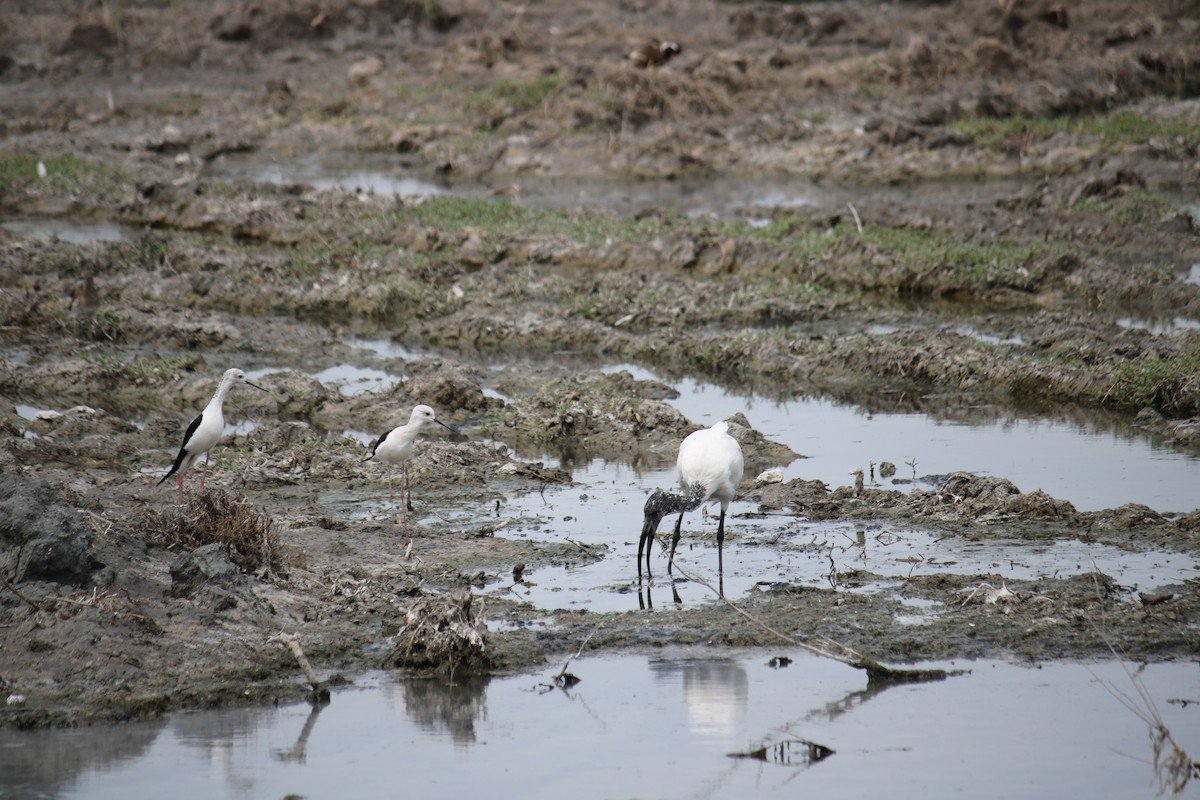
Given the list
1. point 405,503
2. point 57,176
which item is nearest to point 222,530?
point 405,503

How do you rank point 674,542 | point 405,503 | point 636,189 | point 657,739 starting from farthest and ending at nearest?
point 636,189 < point 405,503 < point 674,542 < point 657,739

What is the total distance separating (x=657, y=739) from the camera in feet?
22.1

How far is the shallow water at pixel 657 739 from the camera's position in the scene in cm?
624

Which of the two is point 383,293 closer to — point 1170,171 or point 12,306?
point 12,306

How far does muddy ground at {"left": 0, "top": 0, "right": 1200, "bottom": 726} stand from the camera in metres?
7.71

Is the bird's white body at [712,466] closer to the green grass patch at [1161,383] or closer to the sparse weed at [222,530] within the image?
the sparse weed at [222,530]

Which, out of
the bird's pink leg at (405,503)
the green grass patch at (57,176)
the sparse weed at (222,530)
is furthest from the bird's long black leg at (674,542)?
the green grass patch at (57,176)

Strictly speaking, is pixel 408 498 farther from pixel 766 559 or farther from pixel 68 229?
pixel 68 229

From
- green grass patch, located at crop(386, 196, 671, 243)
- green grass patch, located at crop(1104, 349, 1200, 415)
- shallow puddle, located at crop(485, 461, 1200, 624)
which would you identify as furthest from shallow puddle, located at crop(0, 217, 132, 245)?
green grass patch, located at crop(1104, 349, 1200, 415)

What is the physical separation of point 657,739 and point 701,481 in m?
2.82

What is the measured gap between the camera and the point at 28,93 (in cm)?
3631

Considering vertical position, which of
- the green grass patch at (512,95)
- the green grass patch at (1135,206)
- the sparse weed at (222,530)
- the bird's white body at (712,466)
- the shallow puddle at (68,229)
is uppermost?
the green grass patch at (512,95)

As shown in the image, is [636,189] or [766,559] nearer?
[766,559]

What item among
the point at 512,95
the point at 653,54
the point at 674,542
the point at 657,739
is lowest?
the point at 657,739
